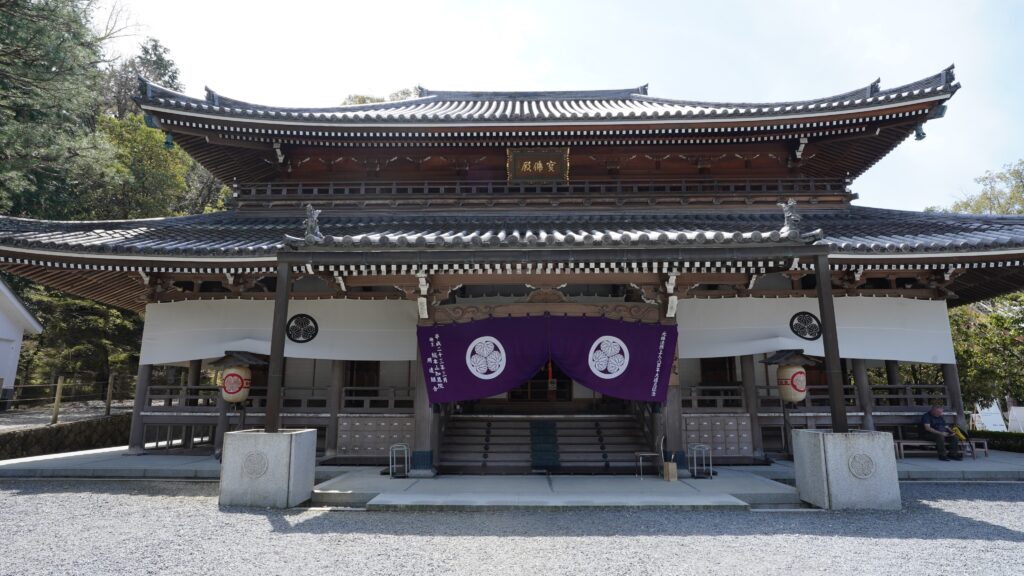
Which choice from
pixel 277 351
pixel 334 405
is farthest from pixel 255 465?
pixel 334 405

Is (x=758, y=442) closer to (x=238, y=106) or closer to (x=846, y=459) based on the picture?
(x=846, y=459)

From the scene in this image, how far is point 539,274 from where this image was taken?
345 inches

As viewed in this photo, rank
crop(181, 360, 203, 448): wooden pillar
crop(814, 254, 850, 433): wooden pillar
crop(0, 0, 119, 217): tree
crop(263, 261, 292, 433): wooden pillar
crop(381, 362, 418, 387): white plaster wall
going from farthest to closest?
crop(0, 0, 119, 217): tree, crop(381, 362, 418, 387): white plaster wall, crop(181, 360, 203, 448): wooden pillar, crop(263, 261, 292, 433): wooden pillar, crop(814, 254, 850, 433): wooden pillar

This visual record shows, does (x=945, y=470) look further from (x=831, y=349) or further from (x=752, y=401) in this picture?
(x=831, y=349)

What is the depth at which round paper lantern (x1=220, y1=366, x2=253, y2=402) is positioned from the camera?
9.70m

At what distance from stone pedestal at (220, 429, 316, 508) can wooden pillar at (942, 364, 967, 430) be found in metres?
12.5

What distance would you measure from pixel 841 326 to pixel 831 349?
11.8ft

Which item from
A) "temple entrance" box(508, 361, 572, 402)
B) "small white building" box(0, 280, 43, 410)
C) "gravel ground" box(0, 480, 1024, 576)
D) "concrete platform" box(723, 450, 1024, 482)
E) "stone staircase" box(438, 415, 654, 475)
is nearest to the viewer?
"gravel ground" box(0, 480, 1024, 576)

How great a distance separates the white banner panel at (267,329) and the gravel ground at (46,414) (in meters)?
5.92

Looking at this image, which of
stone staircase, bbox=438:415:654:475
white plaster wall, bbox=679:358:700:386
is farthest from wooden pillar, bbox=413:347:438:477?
white plaster wall, bbox=679:358:700:386

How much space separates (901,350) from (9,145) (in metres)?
27.0

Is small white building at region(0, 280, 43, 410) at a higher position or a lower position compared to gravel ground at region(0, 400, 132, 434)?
higher

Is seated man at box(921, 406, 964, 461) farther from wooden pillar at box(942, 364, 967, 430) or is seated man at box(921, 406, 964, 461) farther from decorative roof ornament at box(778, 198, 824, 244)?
decorative roof ornament at box(778, 198, 824, 244)

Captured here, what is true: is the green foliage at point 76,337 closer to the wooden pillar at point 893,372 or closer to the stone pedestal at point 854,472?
the stone pedestal at point 854,472
